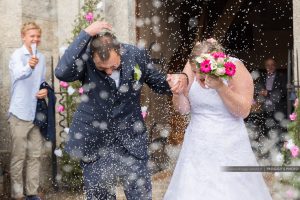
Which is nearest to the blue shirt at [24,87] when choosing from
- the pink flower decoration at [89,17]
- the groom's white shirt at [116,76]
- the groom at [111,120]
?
the pink flower decoration at [89,17]

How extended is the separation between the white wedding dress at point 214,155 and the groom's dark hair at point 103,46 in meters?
0.59

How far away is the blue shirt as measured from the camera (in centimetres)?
668

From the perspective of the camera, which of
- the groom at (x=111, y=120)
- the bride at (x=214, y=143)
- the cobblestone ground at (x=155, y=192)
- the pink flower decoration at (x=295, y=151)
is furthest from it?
the cobblestone ground at (x=155, y=192)

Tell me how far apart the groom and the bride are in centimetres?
25

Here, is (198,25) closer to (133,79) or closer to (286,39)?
(286,39)

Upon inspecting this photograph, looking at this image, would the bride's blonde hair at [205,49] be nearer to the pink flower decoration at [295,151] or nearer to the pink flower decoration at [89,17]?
the pink flower decoration at [295,151]

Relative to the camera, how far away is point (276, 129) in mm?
10789

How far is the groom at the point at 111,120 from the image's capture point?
4.49 meters

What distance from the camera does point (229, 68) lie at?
13.2ft

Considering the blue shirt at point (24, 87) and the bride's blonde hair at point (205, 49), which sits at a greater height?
the bride's blonde hair at point (205, 49)

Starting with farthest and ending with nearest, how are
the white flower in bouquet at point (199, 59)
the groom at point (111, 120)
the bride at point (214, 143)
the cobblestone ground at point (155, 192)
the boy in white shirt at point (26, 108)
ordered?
the cobblestone ground at point (155, 192) < the boy in white shirt at point (26, 108) < the groom at point (111, 120) < the bride at point (214, 143) < the white flower in bouquet at point (199, 59)

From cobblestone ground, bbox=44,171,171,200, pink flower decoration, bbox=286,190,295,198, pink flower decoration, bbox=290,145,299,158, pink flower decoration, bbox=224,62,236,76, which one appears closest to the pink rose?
pink flower decoration, bbox=286,190,295,198

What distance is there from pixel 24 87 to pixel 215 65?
3208 mm

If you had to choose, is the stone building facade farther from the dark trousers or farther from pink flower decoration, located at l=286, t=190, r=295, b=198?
the dark trousers
